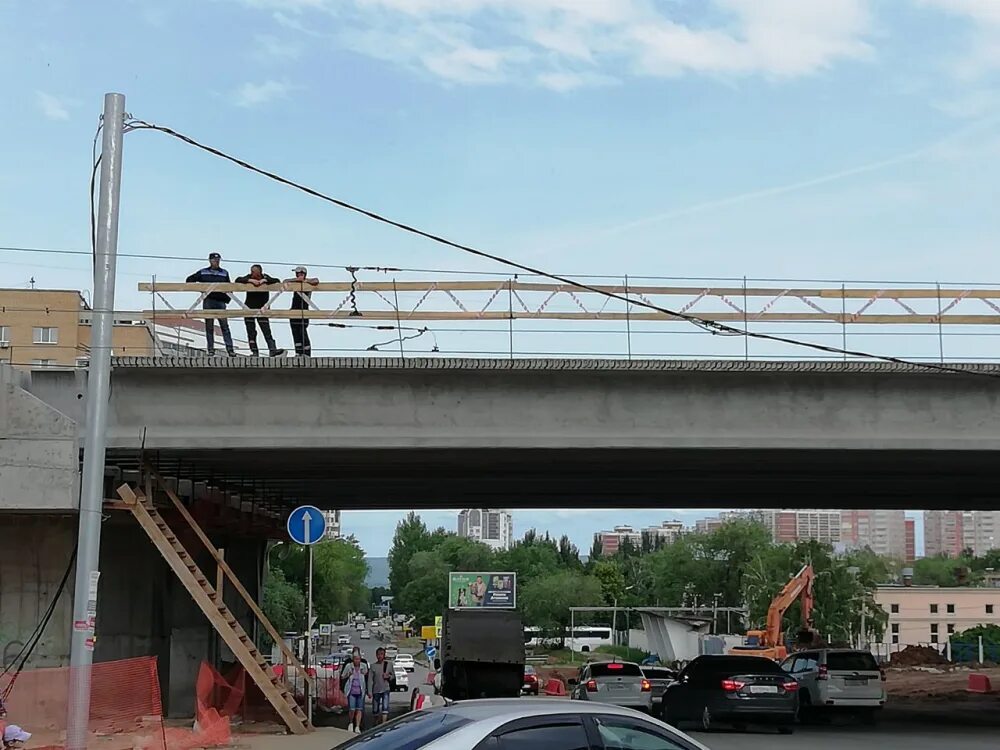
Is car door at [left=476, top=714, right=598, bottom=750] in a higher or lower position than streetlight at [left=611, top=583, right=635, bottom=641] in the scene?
higher

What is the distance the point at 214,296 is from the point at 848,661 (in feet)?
55.9

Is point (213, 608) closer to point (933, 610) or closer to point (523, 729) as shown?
point (523, 729)

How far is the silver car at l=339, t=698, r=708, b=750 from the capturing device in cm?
716

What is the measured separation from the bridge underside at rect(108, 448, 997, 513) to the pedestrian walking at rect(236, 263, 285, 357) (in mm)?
1789

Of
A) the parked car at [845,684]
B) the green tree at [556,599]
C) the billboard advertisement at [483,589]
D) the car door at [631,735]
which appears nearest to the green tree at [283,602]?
the billboard advertisement at [483,589]

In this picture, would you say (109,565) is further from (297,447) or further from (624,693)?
(624,693)

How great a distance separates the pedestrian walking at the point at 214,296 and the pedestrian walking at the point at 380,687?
716 cm

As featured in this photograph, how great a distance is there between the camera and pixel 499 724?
7.21 metres

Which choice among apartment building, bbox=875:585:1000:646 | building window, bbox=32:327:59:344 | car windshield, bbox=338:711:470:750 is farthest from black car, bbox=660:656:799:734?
apartment building, bbox=875:585:1000:646

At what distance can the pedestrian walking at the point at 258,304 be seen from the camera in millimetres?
21000

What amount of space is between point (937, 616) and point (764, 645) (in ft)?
251

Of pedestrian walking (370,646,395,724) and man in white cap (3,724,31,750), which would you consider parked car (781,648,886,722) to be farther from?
man in white cap (3,724,31,750)

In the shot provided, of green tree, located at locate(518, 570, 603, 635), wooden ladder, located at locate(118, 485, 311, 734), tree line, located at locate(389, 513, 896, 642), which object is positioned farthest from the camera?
green tree, located at locate(518, 570, 603, 635)

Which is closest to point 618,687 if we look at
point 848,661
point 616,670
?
point 616,670
